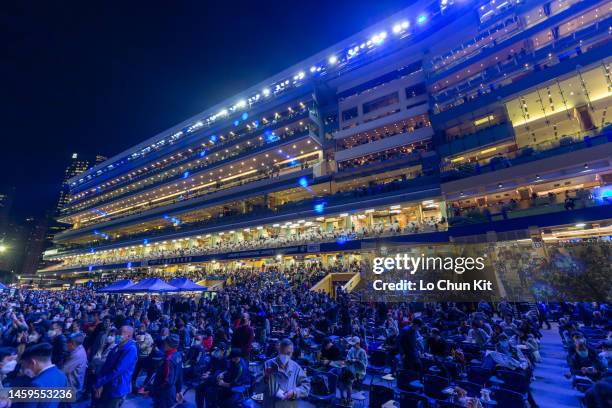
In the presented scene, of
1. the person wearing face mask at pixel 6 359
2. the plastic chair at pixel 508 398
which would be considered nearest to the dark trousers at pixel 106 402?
→ the person wearing face mask at pixel 6 359

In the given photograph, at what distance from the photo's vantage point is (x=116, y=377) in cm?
400

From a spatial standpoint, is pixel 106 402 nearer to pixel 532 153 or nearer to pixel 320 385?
pixel 320 385

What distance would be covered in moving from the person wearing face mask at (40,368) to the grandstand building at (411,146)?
2173 centimetres

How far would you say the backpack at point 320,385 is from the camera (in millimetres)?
5176

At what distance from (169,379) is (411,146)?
3322cm

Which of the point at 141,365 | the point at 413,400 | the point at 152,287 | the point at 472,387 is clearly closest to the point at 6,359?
the point at 141,365

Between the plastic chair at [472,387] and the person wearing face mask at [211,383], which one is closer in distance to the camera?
the plastic chair at [472,387]

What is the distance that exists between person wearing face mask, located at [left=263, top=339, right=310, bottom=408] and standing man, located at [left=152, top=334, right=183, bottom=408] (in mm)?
2124

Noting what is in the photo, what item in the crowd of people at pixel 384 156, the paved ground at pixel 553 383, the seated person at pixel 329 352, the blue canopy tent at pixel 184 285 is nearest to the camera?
the paved ground at pixel 553 383

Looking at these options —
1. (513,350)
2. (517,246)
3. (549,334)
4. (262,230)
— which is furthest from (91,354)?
(262,230)

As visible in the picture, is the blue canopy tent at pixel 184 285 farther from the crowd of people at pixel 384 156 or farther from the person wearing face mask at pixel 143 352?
the crowd of people at pixel 384 156

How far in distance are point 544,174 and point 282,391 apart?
25654mm

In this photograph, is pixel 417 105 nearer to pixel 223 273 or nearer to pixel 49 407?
pixel 223 273

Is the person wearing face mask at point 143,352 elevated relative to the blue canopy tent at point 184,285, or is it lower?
lower
